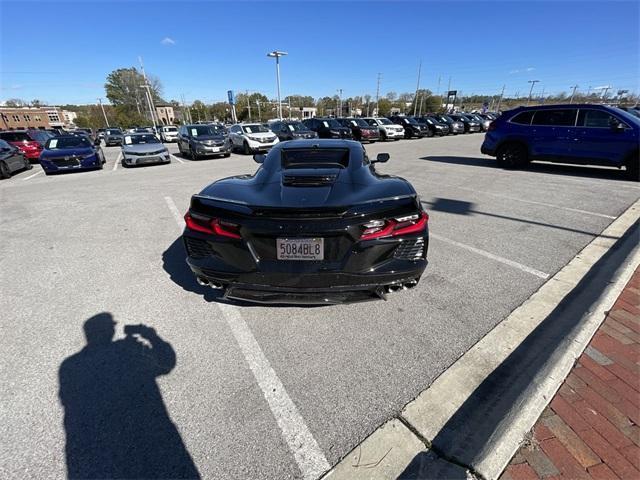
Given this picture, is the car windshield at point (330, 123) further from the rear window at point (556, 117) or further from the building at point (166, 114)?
the building at point (166, 114)

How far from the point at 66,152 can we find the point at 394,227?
13.9 metres

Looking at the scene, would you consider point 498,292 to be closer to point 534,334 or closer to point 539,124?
point 534,334

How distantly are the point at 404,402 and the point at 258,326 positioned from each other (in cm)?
→ 133

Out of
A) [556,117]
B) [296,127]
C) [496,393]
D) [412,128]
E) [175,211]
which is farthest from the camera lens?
[412,128]

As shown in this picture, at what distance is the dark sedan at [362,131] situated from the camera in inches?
Answer: 809

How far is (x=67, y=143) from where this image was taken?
12.3 metres

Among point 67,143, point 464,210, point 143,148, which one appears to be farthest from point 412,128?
point 67,143

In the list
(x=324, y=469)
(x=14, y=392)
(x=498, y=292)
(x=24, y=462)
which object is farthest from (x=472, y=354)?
(x=14, y=392)

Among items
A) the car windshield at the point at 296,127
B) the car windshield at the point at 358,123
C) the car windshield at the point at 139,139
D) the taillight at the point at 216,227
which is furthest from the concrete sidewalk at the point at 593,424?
the car windshield at the point at 358,123

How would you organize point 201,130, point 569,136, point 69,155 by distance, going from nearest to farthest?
point 569,136, point 69,155, point 201,130

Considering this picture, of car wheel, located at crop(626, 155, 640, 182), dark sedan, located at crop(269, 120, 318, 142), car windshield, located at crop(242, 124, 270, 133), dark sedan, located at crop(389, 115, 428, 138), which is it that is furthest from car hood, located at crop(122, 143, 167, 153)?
dark sedan, located at crop(389, 115, 428, 138)

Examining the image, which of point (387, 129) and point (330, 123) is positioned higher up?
point (330, 123)

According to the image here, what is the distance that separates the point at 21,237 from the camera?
4.97 metres

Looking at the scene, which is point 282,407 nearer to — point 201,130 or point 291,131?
point 201,130
